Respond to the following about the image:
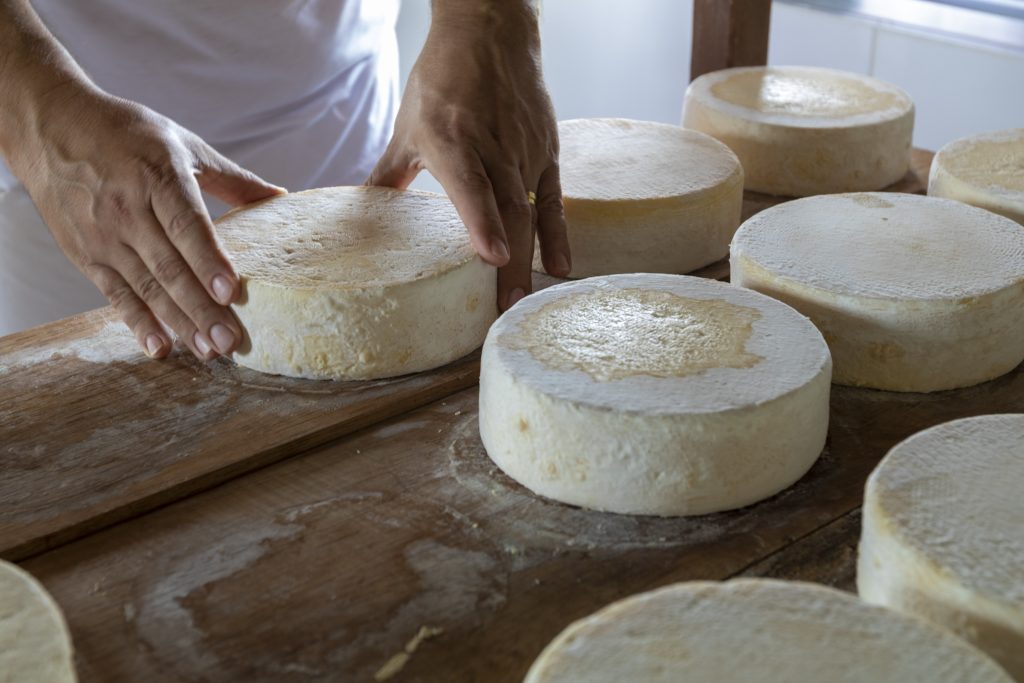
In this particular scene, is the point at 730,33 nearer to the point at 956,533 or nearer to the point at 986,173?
the point at 986,173

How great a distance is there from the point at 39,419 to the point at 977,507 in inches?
48.0

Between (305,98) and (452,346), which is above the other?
(305,98)

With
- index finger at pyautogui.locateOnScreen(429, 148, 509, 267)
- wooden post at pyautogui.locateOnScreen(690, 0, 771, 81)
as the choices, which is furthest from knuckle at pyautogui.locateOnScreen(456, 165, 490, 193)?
wooden post at pyautogui.locateOnScreen(690, 0, 771, 81)

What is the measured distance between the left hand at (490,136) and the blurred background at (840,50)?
1600mm

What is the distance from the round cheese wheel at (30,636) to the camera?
3.36 ft

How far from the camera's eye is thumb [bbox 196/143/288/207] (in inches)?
70.6

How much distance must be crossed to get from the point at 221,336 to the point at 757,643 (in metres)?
0.96

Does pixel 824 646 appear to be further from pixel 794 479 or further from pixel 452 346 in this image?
pixel 452 346

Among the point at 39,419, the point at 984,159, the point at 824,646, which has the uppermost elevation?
the point at 984,159

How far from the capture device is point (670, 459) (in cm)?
130

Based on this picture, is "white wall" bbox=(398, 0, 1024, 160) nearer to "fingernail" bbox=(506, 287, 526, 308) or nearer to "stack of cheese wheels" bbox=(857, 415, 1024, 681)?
"fingernail" bbox=(506, 287, 526, 308)

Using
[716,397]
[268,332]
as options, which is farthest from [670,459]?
[268,332]

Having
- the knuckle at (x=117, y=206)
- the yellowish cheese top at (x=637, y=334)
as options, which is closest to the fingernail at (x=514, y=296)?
the yellowish cheese top at (x=637, y=334)

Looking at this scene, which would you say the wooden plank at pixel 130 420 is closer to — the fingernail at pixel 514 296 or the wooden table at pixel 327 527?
the wooden table at pixel 327 527
